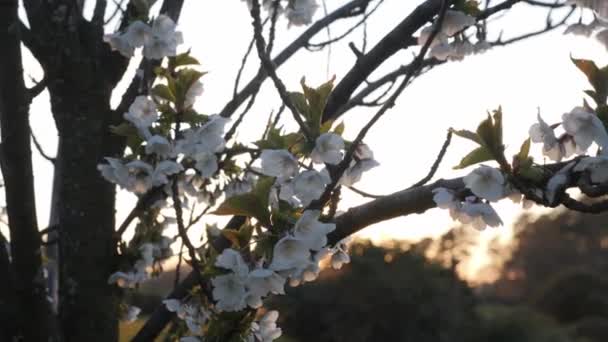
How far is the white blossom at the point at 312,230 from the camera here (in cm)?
113

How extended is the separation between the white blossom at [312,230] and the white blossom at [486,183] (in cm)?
20

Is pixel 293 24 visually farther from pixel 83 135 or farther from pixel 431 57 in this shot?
pixel 83 135

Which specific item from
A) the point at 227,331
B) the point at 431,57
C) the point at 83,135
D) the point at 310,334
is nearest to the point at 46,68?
the point at 83,135

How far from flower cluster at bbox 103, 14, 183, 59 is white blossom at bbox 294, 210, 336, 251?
557 millimetres

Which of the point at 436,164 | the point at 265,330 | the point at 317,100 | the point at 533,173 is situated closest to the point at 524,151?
the point at 533,173

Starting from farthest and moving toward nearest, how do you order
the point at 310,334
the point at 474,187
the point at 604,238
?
the point at 604,238 → the point at 310,334 → the point at 474,187

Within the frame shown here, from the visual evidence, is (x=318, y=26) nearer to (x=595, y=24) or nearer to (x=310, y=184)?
(x=595, y=24)

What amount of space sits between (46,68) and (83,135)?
0.15 meters

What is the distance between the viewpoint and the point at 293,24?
196 cm

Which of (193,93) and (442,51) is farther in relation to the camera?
(442,51)

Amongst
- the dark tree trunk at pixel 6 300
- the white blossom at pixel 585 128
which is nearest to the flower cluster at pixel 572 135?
the white blossom at pixel 585 128

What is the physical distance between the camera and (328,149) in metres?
1.19

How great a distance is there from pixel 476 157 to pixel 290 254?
30 cm

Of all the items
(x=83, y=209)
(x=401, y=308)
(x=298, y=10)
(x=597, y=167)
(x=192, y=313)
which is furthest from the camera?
(x=401, y=308)
